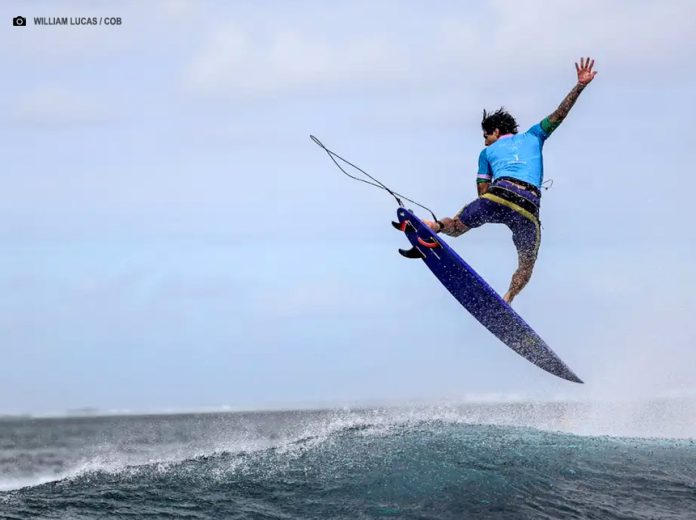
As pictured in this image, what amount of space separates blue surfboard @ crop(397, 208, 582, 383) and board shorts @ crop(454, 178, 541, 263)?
2.09ft

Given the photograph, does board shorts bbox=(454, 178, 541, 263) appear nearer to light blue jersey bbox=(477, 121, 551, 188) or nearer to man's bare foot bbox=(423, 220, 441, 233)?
light blue jersey bbox=(477, 121, 551, 188)

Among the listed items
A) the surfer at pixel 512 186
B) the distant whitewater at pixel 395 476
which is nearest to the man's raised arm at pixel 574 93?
the surfer at pixel 512 186

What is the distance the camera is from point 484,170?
13.1 m

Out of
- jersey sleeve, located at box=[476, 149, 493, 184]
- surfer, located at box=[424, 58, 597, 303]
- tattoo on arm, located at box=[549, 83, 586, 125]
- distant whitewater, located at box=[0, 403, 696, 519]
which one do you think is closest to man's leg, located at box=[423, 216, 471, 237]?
surfer, located at box=[424, 58, 597, 303]

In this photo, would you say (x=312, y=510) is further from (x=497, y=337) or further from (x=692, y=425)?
(x=692, y=425)

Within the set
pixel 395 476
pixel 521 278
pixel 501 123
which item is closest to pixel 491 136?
pixel 501 123

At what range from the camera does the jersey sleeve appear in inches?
512

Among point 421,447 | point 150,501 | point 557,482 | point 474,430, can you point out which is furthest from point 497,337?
point 150,501

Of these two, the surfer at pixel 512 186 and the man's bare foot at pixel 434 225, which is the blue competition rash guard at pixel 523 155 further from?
the man's bare foot at pixel 434 225

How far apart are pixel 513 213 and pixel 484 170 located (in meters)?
0.87

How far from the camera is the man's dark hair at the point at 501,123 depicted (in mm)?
12875

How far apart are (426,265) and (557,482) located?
12.8 ft

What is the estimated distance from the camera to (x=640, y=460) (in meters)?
12.0

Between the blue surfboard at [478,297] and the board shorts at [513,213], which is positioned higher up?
the board shorts at [513,213]
